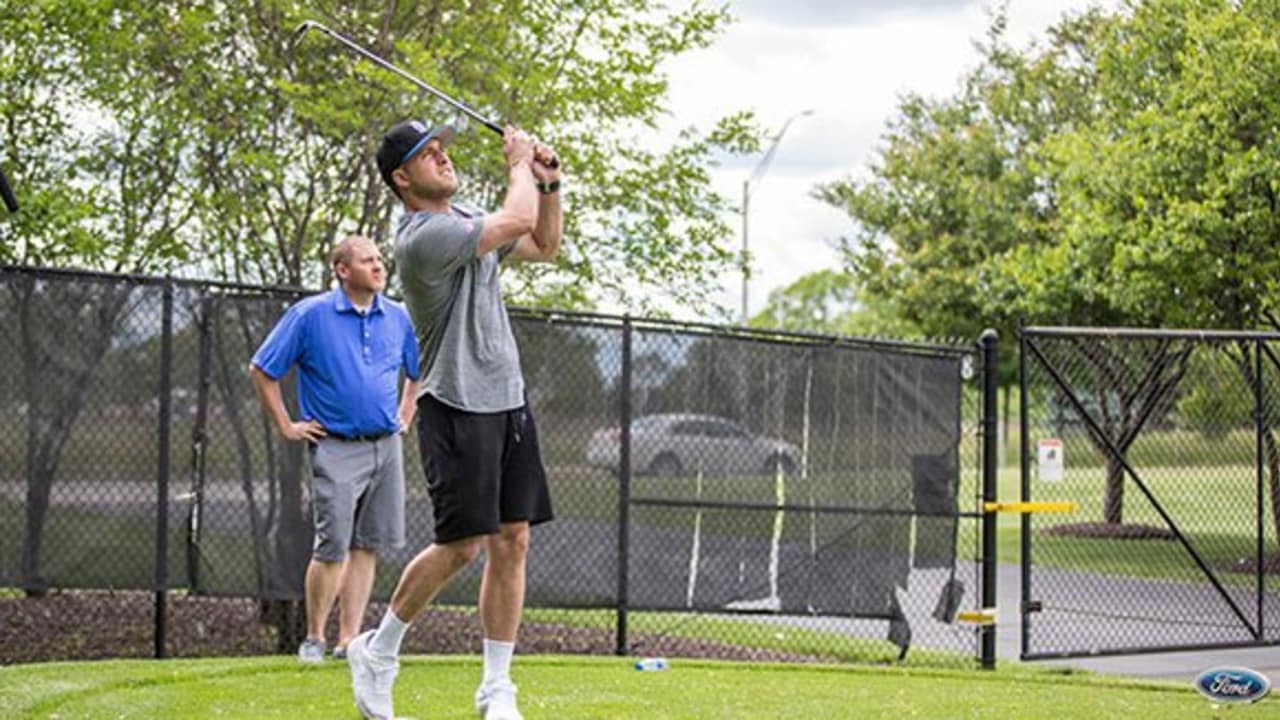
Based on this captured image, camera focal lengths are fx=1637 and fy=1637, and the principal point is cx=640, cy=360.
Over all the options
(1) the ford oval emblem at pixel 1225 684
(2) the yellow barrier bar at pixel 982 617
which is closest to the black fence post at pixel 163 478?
(2) the yellow barrier bar at pixel 982 617

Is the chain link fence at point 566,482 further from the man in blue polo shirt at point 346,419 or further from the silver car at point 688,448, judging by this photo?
the man in blue polo shirt at point 346,419

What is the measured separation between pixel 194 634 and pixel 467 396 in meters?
4.38

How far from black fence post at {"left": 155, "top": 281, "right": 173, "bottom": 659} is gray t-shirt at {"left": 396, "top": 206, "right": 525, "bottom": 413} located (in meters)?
3.03

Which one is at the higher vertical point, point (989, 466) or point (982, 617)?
point (989, 466)

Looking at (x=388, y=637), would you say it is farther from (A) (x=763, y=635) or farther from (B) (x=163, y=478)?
(A) (x=763, y=635)

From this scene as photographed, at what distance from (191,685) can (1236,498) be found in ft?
22.0

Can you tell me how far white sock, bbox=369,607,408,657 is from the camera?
573 centimetres

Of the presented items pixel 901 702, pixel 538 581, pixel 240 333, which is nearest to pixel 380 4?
pixel 240 333

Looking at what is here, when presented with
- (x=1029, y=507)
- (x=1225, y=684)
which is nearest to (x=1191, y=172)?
(x=1029, y=507)

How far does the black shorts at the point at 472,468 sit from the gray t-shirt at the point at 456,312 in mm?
58

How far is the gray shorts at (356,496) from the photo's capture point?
7.36m

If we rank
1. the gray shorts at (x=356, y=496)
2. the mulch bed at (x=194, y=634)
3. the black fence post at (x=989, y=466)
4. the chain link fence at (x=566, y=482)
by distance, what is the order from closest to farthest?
the gray shorts at (x=356, y=496) < the chain link fence at (x=566, y=482) < the mulch bed at (x=194, y=634) < the black fence post at (x=989, y=466)

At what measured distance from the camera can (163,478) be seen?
8.26 metres

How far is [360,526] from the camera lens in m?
7.52
